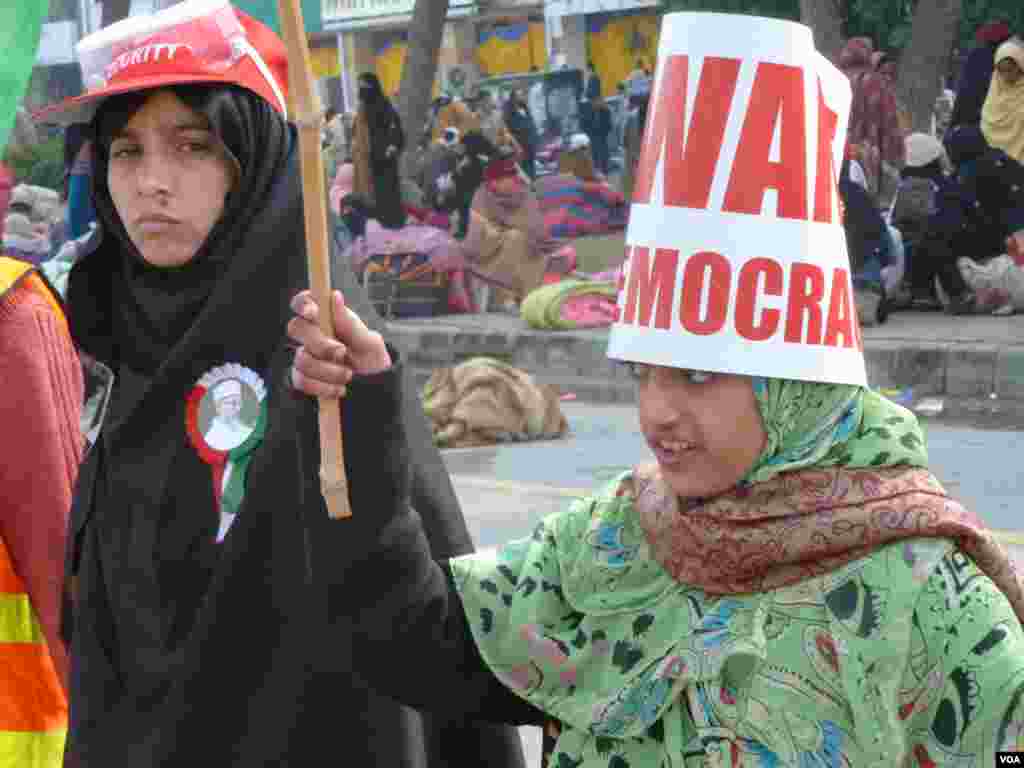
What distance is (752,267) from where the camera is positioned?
80.1 inches

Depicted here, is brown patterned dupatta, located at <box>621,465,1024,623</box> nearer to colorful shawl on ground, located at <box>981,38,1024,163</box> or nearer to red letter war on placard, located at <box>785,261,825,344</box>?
red letter war on placard, located at <box>785,261,825,344</box>

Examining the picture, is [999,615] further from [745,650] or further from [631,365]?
[631,365]

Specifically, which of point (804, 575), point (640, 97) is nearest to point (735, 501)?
point (804, 575)

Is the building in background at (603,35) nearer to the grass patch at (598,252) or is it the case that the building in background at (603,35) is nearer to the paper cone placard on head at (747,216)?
the grass patch at (598,252)

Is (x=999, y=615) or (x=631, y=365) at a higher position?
(x=631, y=365)

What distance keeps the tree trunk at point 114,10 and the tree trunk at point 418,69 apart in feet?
60.8

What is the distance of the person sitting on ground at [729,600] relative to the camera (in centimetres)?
191

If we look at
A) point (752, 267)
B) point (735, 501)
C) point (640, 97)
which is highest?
point (752, 267)

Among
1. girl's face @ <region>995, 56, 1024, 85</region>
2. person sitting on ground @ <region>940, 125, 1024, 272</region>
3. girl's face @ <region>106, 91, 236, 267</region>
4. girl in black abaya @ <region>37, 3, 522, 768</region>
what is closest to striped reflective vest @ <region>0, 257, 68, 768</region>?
girl in black abaya @ <region>37, 3, 522, 768</region>

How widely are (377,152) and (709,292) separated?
17678mm

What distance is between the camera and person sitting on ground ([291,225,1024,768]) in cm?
191

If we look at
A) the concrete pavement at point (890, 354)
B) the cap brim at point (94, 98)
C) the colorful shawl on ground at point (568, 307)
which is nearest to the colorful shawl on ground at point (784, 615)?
the cap brim at point (94, 98)

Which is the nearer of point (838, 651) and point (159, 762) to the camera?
point (838, 651)

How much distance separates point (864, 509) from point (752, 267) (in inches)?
10.6
